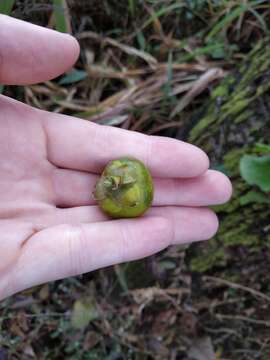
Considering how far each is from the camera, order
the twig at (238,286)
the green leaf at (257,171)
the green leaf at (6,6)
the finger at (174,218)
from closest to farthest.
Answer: the green leaf at (6,6) → the finger at (174,218) → the green leaf at (257,171) → the twig at (238,286)

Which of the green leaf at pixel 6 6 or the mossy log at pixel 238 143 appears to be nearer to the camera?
the green leaf at pixel 6 6

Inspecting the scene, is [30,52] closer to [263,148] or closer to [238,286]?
[263,148]

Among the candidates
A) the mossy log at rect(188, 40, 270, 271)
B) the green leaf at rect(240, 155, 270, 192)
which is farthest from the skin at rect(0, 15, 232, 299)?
the mossy log at rect(188, 40, 270, 271)

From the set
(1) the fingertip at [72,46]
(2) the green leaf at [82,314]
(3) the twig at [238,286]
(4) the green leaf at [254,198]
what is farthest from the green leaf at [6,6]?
(3) the twig at [238,286]

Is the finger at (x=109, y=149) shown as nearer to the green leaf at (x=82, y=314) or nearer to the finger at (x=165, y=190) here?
the finger at (x=165, y=190)

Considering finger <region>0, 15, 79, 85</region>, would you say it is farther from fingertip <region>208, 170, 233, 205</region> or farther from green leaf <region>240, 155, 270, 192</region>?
green leaf <region>240, 155, 270, 192</region>

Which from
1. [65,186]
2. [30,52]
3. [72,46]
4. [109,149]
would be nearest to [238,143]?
[109,149]

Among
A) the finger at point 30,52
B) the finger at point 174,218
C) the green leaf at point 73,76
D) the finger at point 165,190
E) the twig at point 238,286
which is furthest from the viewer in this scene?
the green leaf at point 73,76

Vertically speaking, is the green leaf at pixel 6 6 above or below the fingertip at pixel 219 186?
above

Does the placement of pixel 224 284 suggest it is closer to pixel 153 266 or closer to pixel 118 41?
pixel 153 266
